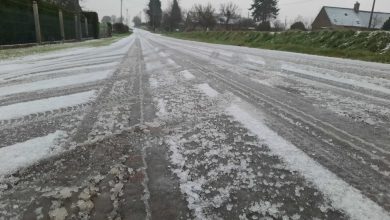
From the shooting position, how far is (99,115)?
145 inches

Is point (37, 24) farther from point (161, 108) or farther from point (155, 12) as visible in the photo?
point (155, 12)

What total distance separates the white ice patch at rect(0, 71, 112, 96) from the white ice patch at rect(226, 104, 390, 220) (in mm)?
3883

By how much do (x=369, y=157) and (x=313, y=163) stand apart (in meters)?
0.49

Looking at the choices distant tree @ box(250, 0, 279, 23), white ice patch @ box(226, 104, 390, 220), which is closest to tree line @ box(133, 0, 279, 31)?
distant tree @ box(250, 0, 279, 23)

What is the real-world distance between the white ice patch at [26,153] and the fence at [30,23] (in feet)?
49.8

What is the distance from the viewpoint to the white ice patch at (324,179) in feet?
5.78

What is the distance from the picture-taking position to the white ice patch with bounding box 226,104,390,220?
69.3 inches

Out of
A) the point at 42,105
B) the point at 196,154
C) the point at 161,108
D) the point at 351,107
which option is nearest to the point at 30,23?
the point at 42,105

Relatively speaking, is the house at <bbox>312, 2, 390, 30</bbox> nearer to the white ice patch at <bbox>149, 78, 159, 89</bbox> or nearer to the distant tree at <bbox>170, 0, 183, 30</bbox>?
the distant tree at <bbox>170, 0, 183, 30</bbox>

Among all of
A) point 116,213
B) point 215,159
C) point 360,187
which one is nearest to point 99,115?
point 215,159

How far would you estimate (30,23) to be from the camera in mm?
18219

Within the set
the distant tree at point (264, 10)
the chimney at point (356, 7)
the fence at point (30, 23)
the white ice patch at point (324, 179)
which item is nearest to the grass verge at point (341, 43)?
the white ice patch at point (324, 179)

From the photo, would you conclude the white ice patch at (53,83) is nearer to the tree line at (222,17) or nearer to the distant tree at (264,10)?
the tree line at (222,17)

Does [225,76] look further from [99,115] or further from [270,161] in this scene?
[270,161]
